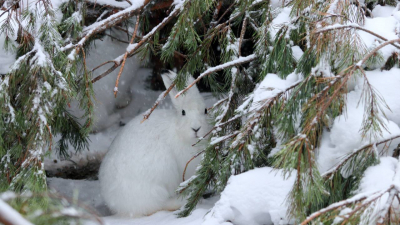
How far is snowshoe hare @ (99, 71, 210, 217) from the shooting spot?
3568 mm

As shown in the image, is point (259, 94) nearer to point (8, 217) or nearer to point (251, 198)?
point (251, 198)

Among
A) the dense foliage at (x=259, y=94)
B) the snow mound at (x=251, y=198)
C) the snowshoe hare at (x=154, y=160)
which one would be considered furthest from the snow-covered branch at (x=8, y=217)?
the snowshoe hare at (x=154, y=160)

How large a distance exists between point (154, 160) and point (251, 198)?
1503 mm

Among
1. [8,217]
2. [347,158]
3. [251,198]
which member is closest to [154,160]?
[251,198]

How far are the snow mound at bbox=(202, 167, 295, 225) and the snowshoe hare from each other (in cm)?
112

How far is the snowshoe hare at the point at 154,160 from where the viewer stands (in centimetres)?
357

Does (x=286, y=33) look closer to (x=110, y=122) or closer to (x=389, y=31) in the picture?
(x=389, y=31)

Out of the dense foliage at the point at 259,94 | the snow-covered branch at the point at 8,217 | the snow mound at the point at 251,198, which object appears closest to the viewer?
the snow-covered branch at the point at 8,217

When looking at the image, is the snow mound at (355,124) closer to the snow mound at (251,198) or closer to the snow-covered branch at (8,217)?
the snow mound at (251,198)

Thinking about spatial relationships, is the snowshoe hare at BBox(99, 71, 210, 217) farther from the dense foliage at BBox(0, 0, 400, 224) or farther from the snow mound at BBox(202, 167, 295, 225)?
the snow mound at BBox(202, 167, 295, 225)

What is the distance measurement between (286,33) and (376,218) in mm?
1268

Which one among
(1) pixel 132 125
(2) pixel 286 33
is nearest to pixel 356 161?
(2) pixel 286 33

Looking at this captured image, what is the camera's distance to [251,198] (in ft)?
7.63

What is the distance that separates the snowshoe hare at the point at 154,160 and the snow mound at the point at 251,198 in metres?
1.12
